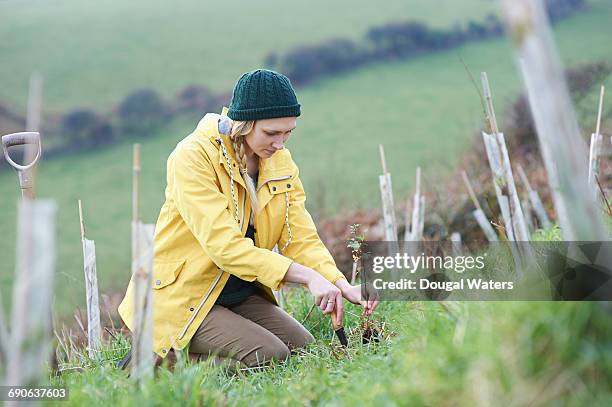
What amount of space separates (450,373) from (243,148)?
1746 mm

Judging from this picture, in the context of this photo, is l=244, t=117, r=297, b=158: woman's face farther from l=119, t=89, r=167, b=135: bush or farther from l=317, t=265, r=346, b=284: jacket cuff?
l=119, t=89, r=167, b=135: bush

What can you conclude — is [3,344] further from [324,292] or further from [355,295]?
[355,295]

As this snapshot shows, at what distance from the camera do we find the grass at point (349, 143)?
458 inches

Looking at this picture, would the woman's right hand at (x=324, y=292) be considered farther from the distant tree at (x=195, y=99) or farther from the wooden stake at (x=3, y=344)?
the distant tree at (x=195, y=99)

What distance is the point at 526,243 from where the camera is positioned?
12.2 ft

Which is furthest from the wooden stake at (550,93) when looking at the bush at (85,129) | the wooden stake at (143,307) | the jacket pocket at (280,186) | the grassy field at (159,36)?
the grassy field at (159,36)

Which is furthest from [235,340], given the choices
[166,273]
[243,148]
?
[243,148]

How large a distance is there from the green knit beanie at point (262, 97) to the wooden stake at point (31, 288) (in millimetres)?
1445

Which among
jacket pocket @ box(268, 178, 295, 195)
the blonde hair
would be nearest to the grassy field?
jacket pocket @ box(268, 178, 295, 195)

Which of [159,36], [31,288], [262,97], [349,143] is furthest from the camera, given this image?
[159,36]

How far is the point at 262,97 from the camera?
3.35 m

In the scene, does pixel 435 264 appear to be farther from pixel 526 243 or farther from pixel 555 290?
pixel 555 290

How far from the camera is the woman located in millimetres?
3252

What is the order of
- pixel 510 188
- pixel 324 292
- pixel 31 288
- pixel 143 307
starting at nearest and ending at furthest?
pixel 31 288 < pixel 143 307 < pixel 324 292 < pixel 510 188
